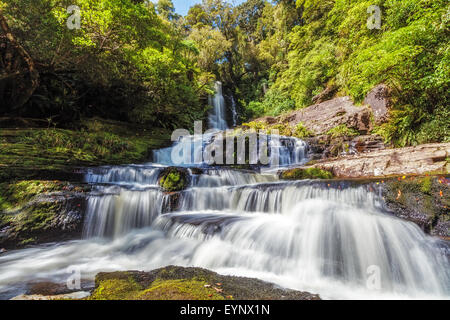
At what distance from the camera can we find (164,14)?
25.9 m

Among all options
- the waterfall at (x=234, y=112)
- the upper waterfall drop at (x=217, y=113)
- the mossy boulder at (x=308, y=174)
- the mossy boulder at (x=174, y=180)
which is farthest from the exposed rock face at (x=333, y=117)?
the waterfall at (x=234, y=112)

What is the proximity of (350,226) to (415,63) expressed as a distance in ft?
A: 19.9

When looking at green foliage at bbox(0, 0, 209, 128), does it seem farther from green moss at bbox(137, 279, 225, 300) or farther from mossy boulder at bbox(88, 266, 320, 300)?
green moss at bbox(137, 279, 225, 300)

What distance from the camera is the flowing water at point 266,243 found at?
8.43 feet

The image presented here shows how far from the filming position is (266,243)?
3.29 m

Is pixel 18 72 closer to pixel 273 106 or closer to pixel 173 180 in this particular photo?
pixel 173 180

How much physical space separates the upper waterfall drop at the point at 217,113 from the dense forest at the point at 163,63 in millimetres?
2424

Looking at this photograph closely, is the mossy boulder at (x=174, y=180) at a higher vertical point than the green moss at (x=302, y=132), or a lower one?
lower

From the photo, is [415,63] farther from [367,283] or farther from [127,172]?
[127,172]

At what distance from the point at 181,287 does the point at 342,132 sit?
32.4ft

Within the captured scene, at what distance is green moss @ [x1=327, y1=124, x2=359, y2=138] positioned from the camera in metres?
9.11

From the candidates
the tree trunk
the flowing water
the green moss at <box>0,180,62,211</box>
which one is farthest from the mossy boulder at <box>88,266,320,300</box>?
the tree trunk

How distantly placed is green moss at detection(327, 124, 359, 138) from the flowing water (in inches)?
227

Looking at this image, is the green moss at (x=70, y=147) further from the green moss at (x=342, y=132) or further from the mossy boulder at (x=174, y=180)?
the green moss at (x=342, y=132)
